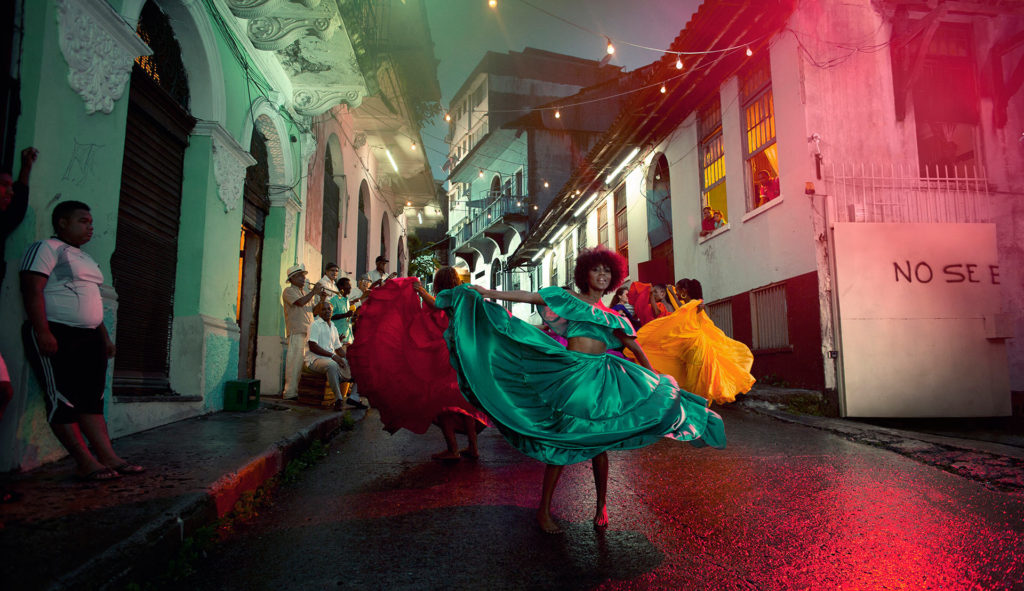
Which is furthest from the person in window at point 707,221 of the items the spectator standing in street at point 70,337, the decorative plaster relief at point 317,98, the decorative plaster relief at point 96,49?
the spectator standing in street at point 70,337

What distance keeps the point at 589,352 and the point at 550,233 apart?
2271cm

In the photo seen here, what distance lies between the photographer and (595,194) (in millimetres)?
21297

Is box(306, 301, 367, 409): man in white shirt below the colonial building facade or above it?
below

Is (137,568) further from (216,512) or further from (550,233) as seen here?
(550,233)

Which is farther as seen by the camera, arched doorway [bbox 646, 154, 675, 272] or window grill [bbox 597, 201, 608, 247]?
window grill [bbox 597, 201, 608, 247]

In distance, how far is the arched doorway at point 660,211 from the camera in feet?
52.0

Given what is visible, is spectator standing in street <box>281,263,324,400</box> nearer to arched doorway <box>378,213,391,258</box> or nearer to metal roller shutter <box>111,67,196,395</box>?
metal roller shutter <box>111,67,196,395</box>

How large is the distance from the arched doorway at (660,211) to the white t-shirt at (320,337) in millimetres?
9226

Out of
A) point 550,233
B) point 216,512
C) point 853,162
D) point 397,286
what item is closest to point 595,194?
point 550,233

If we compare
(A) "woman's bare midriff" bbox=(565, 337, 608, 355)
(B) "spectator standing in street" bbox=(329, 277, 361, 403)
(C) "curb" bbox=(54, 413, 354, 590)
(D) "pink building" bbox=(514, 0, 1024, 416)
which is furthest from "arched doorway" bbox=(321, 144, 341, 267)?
(A) "woman's bare midriff" bbox=(565, 337, 608, 355)

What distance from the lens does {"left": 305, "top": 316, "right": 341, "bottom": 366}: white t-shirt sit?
29.6 ft

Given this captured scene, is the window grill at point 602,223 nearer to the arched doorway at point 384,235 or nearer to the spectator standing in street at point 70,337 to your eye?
the arched doorway at point 384,235

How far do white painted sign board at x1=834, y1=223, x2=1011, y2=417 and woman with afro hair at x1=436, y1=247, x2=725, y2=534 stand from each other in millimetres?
5762

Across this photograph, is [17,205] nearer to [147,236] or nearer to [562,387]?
[147,236]
